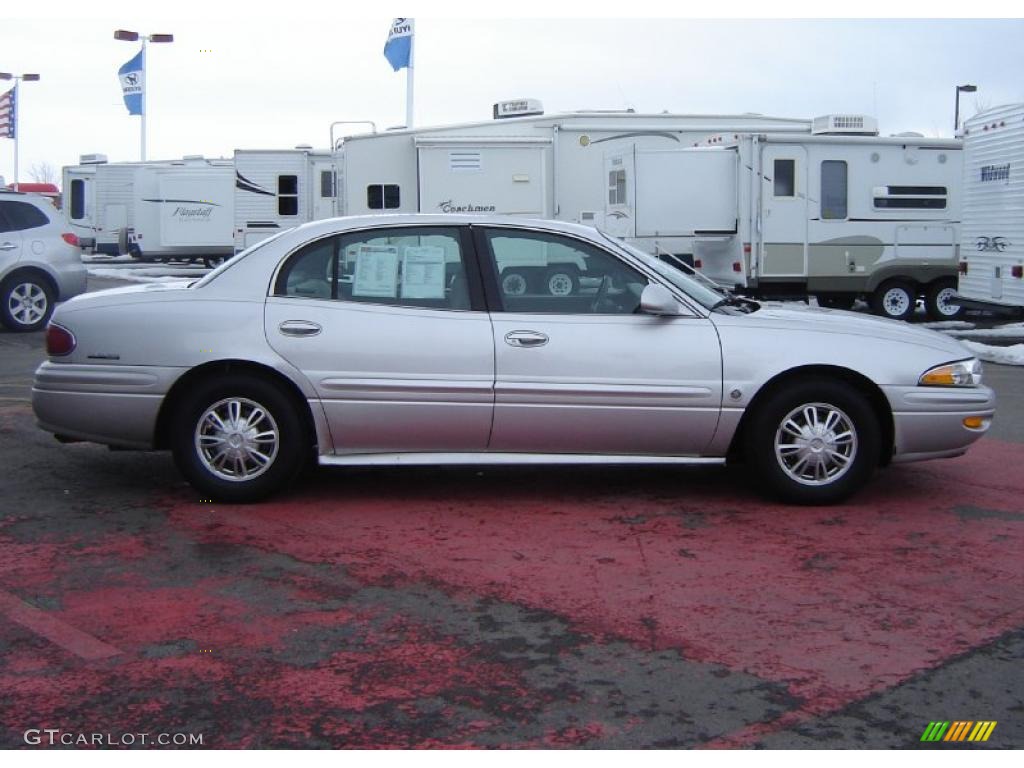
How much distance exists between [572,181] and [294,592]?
1489 cm

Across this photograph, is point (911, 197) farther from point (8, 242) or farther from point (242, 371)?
point (242, 371)

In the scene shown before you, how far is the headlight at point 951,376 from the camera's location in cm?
645

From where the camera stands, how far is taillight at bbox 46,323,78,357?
6.48 metres

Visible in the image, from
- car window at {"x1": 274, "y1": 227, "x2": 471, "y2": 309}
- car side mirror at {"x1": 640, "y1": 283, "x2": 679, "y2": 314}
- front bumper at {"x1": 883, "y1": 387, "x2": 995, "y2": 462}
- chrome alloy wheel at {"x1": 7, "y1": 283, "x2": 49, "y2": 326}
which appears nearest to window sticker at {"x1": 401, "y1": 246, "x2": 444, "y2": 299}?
car window at {"x1": 274, "y1": 227, "x2": 471, "y2": 309}

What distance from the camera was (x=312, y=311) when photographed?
6375 millimetres

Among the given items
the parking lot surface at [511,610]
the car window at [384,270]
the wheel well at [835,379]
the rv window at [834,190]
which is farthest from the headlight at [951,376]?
the rv window at [834,190]

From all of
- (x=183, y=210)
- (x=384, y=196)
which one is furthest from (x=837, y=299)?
(x=183, y=210)

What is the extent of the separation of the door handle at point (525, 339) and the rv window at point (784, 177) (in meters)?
11.6

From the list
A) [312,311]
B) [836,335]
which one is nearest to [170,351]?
[312,311]

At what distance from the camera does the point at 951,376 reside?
647 centimetres

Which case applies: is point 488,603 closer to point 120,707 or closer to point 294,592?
point 294,592

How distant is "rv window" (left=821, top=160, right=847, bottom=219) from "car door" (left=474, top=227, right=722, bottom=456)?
11.7 m

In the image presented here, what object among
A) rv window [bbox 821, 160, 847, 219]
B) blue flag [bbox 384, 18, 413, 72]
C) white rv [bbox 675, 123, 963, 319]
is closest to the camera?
white rv [bbox 675, 123, 963, 319]

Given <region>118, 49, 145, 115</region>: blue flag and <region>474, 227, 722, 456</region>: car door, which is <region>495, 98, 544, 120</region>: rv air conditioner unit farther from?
<region>118, 49, 145, 115</region>: blue flag
